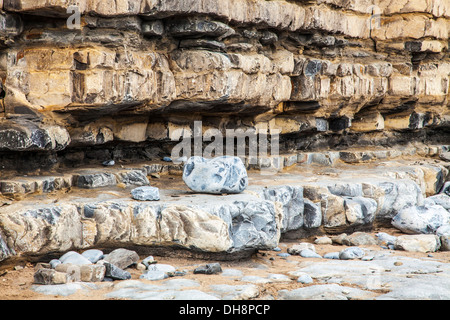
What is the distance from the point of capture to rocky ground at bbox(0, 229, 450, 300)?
3517 millimetres

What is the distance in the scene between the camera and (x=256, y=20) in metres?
6.45

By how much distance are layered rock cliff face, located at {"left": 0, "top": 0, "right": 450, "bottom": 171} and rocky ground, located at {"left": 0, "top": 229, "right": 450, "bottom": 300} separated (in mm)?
1589

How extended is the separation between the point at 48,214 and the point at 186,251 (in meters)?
1.13

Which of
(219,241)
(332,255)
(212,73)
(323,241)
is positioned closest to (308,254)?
(332,255)

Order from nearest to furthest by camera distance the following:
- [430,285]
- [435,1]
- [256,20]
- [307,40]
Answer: [430,285]
[256,20]
[307,40]
[435,1]

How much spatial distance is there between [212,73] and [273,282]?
2721 mm

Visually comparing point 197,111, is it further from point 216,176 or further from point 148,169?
point 216,176

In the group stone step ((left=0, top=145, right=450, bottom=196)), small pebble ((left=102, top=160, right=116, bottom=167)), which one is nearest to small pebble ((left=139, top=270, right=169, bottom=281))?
stone step ((left=0, top=145, right=450, bottom=196))

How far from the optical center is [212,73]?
19.5ft

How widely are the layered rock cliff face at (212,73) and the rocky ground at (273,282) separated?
1.59 metres

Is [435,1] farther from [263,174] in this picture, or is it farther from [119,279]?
[119,279]

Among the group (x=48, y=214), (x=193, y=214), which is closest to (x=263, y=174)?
(x=193, y=214)

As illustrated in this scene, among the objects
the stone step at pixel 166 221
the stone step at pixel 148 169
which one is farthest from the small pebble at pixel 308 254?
the stone step at pixel 148 169

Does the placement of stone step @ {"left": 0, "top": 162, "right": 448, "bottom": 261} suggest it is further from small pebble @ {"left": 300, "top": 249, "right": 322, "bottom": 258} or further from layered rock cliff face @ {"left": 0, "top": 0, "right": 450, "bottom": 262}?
small pebble @ {"left": 300, "top": 249, "right": 322, "bottom": 258}
